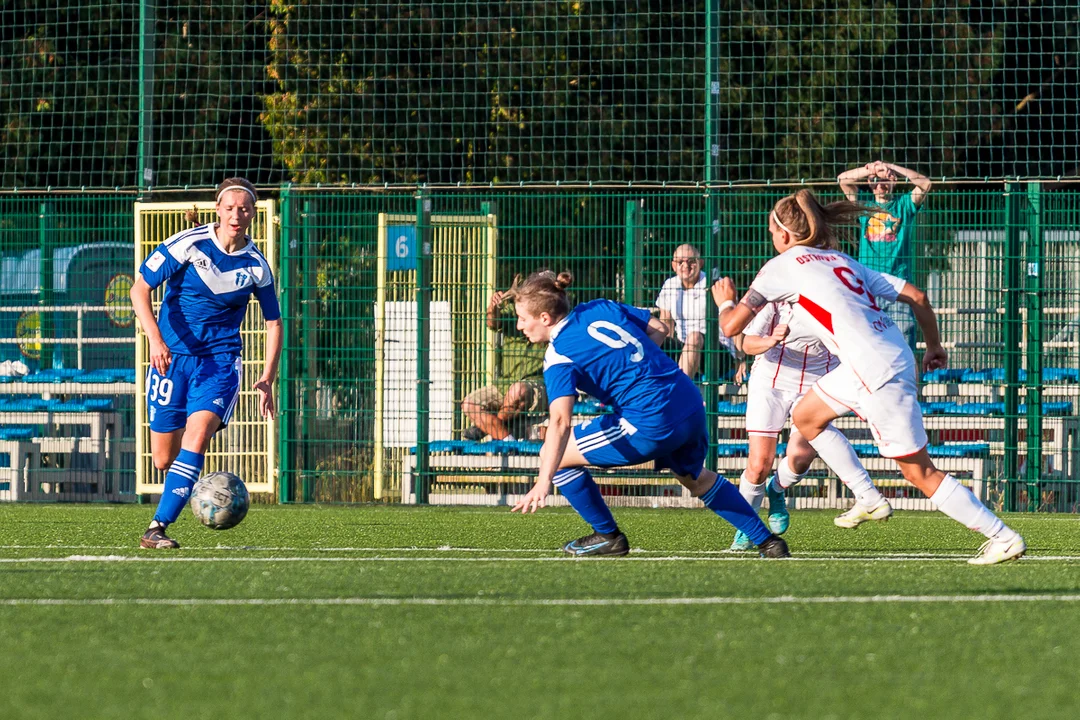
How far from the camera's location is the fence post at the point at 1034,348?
12.1 metres

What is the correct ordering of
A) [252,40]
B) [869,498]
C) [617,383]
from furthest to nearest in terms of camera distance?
[252,40]
[869,498]
[617,383]

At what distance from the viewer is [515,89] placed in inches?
654

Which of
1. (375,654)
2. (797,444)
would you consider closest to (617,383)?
(797,444)

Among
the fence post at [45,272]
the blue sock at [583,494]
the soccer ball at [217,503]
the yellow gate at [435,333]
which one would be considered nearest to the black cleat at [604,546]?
the blue sock at [583,494]

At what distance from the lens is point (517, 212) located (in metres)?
13.1

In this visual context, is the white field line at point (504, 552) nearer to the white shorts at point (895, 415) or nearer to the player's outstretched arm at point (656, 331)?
the white shorts at point (895, 415)

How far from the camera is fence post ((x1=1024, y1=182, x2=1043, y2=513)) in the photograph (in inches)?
477

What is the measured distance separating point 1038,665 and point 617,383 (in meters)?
3.12

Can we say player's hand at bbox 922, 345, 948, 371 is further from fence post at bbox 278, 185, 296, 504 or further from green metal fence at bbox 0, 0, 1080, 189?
green metal fence at bbox 0, 0, 1080, 189

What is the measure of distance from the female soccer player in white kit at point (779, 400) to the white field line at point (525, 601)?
2595 mm

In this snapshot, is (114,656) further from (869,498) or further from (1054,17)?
(1054,17)

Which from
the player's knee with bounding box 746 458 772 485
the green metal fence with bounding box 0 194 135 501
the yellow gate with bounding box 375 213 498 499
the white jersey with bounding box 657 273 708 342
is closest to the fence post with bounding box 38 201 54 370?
the green metal fence with bounding box 0 194 135 501

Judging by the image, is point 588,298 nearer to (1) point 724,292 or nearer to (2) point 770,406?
(2) point 770,406

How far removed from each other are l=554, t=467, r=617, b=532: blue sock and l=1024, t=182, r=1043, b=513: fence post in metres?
5.48
